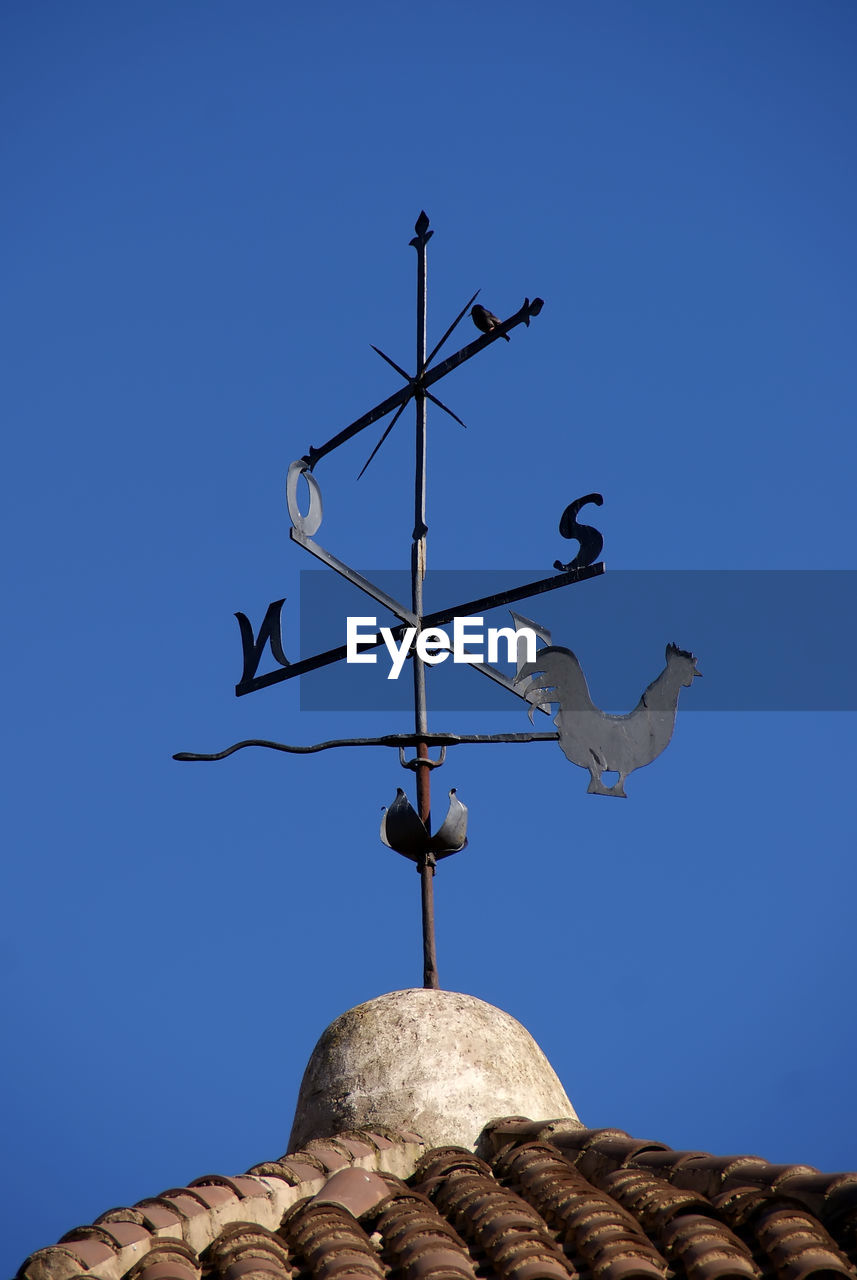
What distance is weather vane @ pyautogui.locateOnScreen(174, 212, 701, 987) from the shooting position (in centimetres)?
514

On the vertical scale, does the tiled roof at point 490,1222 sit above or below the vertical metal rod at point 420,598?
below

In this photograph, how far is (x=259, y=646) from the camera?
5930mm

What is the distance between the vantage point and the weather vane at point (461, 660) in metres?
5.14

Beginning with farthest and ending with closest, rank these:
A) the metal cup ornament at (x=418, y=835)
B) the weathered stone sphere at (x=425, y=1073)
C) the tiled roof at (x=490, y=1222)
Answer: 1. the metal cup ornament at (x=418, y=835)
2. the weathered stone sphere at (x=425, y=1073)
3. the tiled roof at (x=490, y=1222)

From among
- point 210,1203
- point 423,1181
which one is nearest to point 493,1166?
point 423,1181

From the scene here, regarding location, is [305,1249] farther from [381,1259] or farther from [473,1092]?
→ [473,1092]

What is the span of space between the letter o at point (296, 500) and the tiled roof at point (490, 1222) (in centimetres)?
213

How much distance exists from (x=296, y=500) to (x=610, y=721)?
4.41 ft

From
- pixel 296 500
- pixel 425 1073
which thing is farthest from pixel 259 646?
pixel 425 1073

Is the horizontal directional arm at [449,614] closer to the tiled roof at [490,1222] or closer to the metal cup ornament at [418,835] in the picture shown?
the metal cup ornament at [418,835]

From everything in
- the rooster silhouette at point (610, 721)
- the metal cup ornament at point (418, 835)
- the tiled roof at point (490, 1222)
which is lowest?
the tiled roof at point (490, 1222)

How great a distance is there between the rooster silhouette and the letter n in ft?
3.32

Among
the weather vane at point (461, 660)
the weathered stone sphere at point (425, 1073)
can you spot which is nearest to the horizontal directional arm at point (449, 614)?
the weather vane at point (461, 660)

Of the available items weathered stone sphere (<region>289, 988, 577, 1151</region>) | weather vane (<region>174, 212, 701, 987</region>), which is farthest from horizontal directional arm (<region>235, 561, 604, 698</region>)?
weathered stone sphere (<region>289, 988, 577, 1151</region>)
